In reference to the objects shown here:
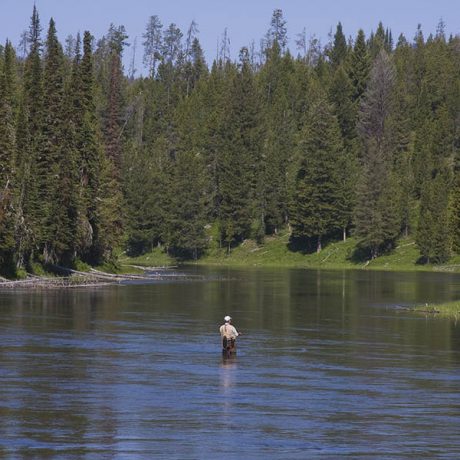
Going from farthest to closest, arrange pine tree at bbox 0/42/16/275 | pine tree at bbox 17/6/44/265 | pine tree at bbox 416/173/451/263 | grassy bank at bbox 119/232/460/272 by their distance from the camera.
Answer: grassy bank at bbox 119/232/460/272 < pine tree at bbox 416/173/451/263 < pine tree at bbox 17/6/44/265 < pine tree at bbox 0/42/16/275

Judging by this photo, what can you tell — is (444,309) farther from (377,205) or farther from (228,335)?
(377,205)

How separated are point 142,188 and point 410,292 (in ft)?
305

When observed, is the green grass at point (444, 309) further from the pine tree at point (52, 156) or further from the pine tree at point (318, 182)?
the pine tree at point (318, 182)

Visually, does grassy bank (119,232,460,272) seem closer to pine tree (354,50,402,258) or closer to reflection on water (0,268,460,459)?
pine tree (354,50,402,258)

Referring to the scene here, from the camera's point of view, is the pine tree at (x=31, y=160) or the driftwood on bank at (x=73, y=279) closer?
the driftwood on bank at (x=73, y=279)

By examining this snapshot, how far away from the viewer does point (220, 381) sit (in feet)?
138

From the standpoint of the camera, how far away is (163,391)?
3919 centimetres

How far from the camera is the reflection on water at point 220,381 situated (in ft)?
101

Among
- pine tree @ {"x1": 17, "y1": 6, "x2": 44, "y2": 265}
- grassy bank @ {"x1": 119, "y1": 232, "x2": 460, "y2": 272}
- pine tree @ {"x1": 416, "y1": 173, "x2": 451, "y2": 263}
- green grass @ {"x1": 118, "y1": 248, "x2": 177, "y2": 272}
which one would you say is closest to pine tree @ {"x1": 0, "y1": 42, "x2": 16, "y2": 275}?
pine tree @ {"x1": 17, "y1": 6, "x2": 44, "y2": 265}

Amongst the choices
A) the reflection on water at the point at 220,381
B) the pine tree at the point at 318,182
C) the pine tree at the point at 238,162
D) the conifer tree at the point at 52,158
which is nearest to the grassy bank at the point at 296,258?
the pine tree at the point at 318,182

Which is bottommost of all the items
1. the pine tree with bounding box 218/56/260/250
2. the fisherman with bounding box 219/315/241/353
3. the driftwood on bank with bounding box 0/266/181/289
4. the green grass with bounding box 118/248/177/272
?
the fisherman with bounding box 219/315/241/353

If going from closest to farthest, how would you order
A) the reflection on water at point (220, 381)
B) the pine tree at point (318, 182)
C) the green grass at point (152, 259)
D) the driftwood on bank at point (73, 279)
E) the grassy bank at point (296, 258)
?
1. the reflection on water at point (220, 381)
2. the driftwood on bank at point (73, 279)
3. the grassy bank at point (296, 258)
4. the pine tree at point (318, 182)
5. the green grass at point (152, 259)

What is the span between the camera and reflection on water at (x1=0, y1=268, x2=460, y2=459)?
30.7m

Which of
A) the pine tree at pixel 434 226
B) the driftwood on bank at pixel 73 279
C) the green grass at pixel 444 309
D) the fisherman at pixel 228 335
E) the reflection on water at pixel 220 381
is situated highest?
→ the pine tree at pixel 434 226
